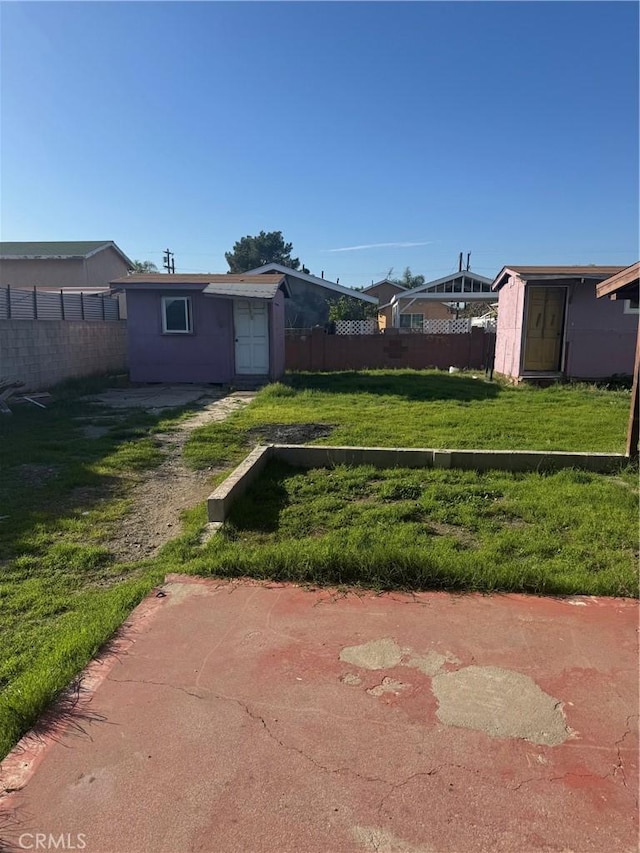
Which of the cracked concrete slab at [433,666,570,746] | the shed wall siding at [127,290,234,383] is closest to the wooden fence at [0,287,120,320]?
the shed wall siding at [127,290,234,383]

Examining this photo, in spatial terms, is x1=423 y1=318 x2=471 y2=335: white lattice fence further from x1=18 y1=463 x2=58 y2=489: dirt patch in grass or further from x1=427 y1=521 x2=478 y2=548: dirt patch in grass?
x1=427 y1=521 x2=478 y2=548: dirt patch in grass

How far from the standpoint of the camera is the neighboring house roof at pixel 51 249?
2592 cm

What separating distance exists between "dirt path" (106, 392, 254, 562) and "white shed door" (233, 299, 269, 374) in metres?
7.66

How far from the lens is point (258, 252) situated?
62062 millimetres

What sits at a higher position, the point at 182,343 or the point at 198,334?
the point at 198,334

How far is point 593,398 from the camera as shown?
12117mm

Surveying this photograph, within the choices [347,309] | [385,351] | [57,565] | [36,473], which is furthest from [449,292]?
[57,565]

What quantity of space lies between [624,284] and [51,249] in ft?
89.2

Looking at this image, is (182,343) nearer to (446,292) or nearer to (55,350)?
(55,350)

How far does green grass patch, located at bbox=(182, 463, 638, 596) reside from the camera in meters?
3.70

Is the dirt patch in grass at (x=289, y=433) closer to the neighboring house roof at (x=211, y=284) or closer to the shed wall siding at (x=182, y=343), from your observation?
the neighboring house roof at (x=211, y=284)

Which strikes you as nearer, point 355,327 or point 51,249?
point 355,327

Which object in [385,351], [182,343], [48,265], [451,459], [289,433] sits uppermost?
[48,265]

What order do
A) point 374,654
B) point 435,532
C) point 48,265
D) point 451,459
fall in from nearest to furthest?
point 374,654, point 435,532, point 451,459, point 48,265
